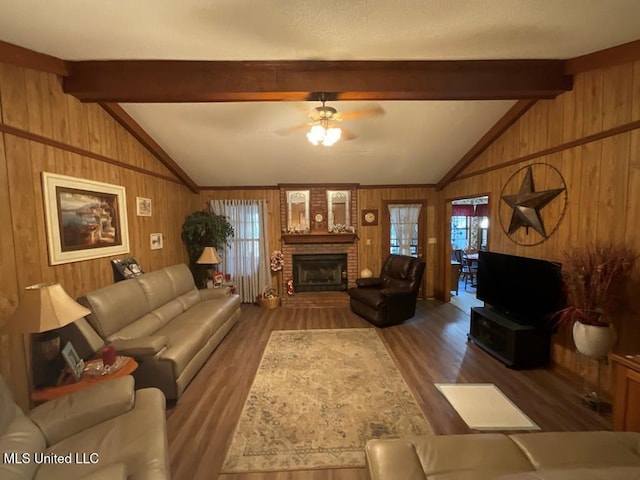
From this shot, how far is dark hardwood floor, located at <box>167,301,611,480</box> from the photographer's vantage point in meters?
1.97

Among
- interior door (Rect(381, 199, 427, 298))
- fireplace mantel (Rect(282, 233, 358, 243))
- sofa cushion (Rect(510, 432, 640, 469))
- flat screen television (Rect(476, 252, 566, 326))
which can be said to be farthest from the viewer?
interior door (Rect(381, 199, 427, 298))

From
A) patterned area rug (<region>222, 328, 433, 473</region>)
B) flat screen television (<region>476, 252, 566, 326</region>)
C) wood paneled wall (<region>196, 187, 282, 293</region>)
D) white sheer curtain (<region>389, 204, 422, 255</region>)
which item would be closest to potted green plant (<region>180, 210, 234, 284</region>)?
wood paneled wall (<region>196, 187, 282, 293</region>)

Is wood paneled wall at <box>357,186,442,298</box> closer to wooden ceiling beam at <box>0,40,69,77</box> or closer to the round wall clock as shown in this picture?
the round wall clock

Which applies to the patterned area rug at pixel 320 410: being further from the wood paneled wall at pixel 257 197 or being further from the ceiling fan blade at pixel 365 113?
the ceiling fan blade at pixel 365 113

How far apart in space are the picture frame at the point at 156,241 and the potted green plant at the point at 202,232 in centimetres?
57

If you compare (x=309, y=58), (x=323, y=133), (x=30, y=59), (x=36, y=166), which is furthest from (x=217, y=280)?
(x=309, y=58)

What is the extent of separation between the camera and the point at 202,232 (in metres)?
4.89

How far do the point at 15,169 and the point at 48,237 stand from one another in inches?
23.2

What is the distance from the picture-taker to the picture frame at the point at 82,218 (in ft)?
8.14

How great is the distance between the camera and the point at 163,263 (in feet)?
14.6

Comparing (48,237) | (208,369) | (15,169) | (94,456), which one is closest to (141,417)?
(94,456)

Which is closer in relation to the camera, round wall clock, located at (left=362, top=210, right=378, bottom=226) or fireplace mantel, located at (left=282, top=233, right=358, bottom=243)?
fireplace mantel, located at (left=282, top=233, right=358, bottom=243)

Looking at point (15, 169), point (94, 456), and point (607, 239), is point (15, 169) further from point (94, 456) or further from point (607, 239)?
point (607, 239)

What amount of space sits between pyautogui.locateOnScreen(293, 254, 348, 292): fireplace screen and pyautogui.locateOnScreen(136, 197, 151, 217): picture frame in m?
2.68
